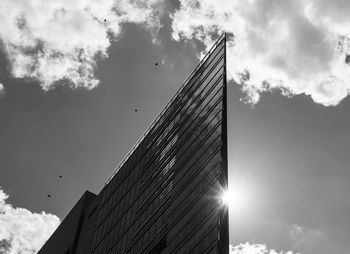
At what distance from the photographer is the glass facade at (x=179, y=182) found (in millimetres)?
42125

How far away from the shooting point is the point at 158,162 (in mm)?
58688

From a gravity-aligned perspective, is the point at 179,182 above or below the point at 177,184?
below

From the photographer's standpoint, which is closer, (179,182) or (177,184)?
(179,182)

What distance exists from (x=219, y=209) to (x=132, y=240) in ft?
58.4

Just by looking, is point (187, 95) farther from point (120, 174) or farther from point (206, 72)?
point (120, 174)

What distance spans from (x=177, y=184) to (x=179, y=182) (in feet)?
1.40

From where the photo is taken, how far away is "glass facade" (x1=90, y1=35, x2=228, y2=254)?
4212 cm

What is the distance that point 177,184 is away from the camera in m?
49.7

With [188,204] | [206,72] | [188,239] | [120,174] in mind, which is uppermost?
[120,174]

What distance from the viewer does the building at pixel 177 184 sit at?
42156mm

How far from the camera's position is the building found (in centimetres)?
4216

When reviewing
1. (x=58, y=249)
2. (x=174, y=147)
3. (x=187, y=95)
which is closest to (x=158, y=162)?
(x=174, y=147)

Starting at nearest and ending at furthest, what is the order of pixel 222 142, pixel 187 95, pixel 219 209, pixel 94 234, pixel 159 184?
pixel 219 209
pixel 222 142
pixel 159 184
pixel 187 95
pixel 94 234

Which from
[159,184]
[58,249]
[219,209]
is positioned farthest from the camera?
[58,249]
